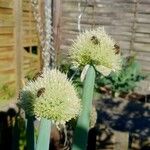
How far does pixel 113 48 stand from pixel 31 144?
0.38 meters

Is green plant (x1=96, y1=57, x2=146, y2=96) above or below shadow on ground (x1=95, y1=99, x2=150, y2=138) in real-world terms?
above

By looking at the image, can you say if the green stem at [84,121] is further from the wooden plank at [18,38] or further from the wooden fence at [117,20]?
the wooden fence at [117,20]

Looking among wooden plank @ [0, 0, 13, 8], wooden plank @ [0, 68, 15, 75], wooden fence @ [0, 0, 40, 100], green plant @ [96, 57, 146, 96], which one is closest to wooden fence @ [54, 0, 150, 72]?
green plant @ [96, 57, 146, 96]

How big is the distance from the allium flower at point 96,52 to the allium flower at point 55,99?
0.12m

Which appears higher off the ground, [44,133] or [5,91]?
[44,133]

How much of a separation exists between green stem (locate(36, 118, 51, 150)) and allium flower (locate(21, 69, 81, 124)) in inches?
0.6

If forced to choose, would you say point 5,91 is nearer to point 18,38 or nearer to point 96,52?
point 18,38

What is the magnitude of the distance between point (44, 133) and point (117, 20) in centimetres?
760

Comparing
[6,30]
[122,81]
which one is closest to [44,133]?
[6,30]

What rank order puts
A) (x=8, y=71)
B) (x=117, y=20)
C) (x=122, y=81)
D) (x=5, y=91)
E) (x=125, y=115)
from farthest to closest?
(x=117, y=20)
(x=122, y=81)
(x=8, y=71)
(x=5, y=91)
(x=125, y=115)

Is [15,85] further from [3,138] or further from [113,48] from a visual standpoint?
[113,48]

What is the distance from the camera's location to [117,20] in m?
8.77

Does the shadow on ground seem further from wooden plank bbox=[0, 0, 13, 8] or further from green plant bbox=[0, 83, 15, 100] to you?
wooden plank bbox=[0, 0, 13, 8]

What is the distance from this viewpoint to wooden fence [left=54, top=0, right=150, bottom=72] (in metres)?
8.56
